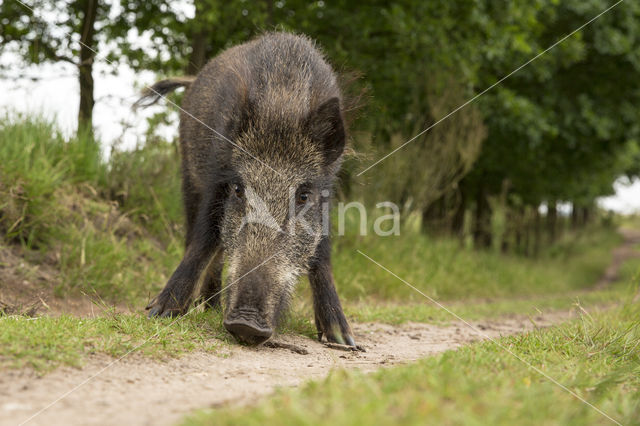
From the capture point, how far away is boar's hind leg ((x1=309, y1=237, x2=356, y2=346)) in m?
4.20

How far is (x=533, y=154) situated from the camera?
12875 millimetres

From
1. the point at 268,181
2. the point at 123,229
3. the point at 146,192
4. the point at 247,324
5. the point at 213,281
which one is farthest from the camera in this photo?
the point at 146,192

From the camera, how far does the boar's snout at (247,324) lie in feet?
10.1

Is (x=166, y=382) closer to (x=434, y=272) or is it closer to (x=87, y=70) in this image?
(x=434, y=272)

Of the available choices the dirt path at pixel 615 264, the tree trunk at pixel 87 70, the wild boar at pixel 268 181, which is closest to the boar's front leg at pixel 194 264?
the wild boar at pixel 268 181

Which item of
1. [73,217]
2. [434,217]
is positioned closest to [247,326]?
[73,217]

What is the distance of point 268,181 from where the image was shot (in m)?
3.79

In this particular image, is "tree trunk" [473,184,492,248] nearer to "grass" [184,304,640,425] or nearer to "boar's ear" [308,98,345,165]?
"boar's ear" [308,98,345,165]

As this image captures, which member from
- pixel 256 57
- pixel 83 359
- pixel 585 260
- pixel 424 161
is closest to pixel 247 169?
pixel 256 57

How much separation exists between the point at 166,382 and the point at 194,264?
5.74 feet

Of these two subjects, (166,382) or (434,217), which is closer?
(166,382)

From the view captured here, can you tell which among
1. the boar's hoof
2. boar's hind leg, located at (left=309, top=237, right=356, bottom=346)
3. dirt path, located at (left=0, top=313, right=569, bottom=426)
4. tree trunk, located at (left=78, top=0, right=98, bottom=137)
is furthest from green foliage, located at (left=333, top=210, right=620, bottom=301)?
tree trunk, located at (left=78, top=0, right=98, bottom=137)

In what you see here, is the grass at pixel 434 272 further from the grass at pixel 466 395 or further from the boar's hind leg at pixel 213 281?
the grass at pixel 466 395

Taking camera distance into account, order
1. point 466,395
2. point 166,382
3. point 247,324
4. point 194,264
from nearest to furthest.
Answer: point 466,395, point 166,382, point 247,324, point 194,264
